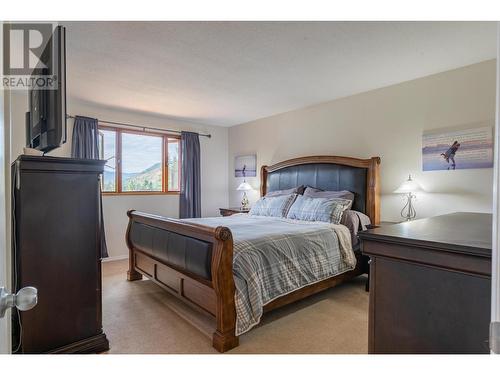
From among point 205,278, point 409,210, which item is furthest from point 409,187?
point 205,278

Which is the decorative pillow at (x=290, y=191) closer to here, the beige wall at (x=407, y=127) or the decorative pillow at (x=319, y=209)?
the decorative pillow at (x=319, y=209)

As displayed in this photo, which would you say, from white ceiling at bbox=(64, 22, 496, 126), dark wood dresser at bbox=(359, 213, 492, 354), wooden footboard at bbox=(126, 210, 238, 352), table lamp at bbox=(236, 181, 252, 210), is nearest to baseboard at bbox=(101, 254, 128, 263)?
wooden footboard at bbox=(126, 210, 238, 352)

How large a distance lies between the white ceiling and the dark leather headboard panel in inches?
39.0

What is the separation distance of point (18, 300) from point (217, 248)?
1380mm

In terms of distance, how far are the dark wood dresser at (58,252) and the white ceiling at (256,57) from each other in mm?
1162

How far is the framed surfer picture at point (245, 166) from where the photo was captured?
516 centimetres

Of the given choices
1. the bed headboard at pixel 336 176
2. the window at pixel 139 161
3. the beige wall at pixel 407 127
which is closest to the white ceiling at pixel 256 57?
the beige wall at pixel 407 127

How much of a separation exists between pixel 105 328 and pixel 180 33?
2.42 metres

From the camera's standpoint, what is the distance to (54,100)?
1.50 meters

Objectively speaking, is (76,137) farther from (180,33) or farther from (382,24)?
(382,24)

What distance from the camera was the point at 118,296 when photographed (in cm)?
296

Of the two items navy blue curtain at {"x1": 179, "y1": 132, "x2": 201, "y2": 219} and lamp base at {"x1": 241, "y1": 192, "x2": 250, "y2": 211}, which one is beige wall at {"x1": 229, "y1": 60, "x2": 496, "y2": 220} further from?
navy blue curtain at {"x1": 179, "y1": 132, "x2": 201, "y2": 219}

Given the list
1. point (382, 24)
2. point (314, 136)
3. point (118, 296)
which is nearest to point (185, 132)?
point (314, 136)

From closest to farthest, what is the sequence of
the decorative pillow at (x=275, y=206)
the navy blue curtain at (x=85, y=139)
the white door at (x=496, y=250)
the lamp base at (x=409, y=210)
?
the white door at (x=496, y=250) → the lamp base at (x=409, y=210) → the decorative pillow at (x=275, y=206) → the navy blue curtain at (x=85, y=139)
